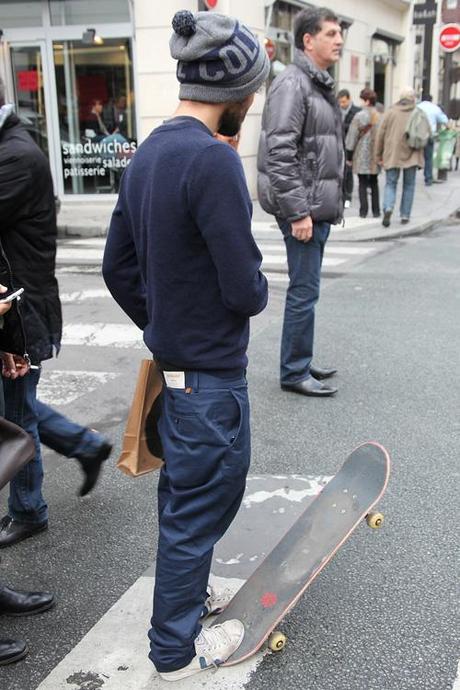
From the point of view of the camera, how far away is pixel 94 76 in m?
14.5

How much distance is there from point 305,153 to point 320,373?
1515 mm

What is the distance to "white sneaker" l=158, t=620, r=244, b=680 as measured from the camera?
236cm

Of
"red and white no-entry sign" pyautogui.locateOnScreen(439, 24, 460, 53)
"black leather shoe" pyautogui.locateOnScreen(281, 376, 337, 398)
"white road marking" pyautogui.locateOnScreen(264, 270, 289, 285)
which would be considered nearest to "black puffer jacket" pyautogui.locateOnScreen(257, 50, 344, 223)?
"black leather shoe" pyautogui.locateOnScreen(281, 376, 337, 398)

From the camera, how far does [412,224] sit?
12398mm

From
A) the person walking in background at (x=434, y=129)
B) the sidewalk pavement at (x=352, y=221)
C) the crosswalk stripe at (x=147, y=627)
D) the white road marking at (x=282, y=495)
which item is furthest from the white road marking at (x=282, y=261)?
the person walking in background at (x=434, y=129)

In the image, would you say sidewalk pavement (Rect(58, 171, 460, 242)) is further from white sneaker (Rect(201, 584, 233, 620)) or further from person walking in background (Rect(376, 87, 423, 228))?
white sneaker (Rect(201, 584, 233, 620))

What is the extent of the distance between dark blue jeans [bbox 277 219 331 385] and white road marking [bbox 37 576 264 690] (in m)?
2.43

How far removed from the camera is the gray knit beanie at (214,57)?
2035 mm

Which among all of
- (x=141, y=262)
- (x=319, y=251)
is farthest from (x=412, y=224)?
(x=141, y=262)

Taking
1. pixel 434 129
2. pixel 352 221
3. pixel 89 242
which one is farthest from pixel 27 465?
pixel 434 129

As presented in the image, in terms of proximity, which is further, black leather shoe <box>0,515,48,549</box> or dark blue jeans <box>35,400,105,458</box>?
dark blue jeans <box>35,400,105,458</box>

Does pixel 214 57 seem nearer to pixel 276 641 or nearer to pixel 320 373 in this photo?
pixel 276 641

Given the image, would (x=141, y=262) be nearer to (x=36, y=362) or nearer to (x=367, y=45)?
(x=36, y=362)

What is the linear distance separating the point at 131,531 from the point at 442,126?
17491 mm
